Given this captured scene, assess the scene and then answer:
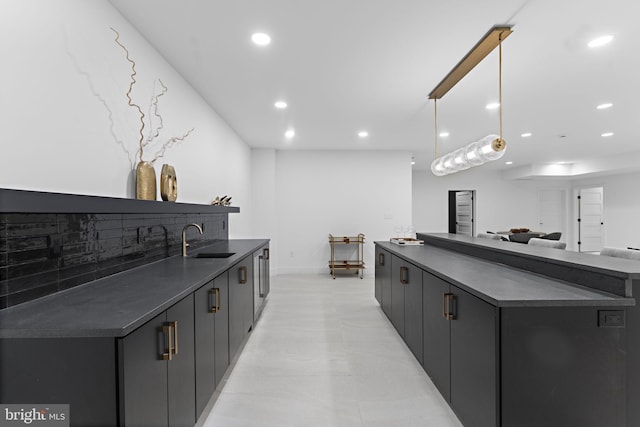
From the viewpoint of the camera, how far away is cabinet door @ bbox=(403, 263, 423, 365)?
2.54 m

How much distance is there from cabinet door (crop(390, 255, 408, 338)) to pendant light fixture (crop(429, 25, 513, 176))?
4.32 ft

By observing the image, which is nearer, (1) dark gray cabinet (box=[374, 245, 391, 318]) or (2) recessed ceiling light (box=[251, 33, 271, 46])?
(2) recessed ceiling light (box=[251, 33, 271, 46])

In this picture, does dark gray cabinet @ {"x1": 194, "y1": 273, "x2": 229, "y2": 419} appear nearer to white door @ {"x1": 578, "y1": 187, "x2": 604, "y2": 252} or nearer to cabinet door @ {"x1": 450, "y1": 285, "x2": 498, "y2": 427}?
cabinet door @ {"x1": 450, "y1": 285, "x2": 498, "y2": 427}

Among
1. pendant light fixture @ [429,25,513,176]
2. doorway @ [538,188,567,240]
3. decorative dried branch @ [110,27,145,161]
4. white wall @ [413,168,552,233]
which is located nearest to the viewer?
decorative dried branch @ [110,27,145,161]

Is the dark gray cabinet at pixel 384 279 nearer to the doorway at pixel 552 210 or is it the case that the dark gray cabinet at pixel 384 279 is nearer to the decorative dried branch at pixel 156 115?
the decorative dried branch at pixel 156 115

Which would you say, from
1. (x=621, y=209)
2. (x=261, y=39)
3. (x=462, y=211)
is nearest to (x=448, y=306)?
(x=261, y=39)

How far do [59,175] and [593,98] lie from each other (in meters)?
5.19

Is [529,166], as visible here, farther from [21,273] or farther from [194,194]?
[21,273]

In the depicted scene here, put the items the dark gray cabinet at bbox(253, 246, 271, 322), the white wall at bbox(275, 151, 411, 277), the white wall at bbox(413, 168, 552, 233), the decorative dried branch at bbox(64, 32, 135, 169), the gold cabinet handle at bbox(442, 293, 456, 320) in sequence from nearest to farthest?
the decorative dried branch at bbox(64, 32, 135, 169)
the gold cabinet handle at bbox(442, 293, 456, 320)
the dark gray cabinet at bbox(253, 246, 271, 322)
the white wall at bbox(275, 151, 411, 277)
the white wall at bbox(413, 168, 552, 233)

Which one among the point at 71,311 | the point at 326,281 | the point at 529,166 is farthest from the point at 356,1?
the point at 529,166

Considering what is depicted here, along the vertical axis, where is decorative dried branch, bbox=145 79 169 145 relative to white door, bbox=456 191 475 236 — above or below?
above

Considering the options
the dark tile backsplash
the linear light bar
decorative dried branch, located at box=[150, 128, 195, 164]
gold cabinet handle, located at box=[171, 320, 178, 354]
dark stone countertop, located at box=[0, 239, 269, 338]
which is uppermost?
the linear light bar

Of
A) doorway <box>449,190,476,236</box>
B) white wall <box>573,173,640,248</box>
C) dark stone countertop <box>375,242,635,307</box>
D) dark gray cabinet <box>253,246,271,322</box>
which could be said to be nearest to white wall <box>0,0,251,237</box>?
dark gray cabinet <box>253,246,271,322</box>

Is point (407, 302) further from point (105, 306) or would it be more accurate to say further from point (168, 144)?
point (168, 144)
